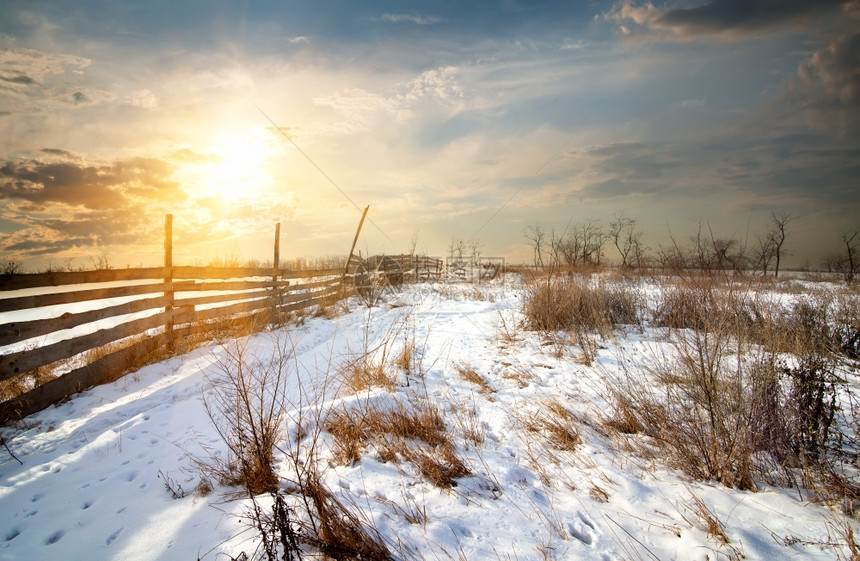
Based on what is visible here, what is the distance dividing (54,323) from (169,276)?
230cm

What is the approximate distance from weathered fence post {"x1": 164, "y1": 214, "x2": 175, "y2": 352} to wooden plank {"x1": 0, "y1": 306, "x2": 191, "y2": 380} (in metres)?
0.33

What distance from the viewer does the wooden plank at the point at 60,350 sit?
13.3 ft

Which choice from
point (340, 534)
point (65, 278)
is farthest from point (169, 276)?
point (340, 534)

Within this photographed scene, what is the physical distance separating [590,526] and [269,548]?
1849mm

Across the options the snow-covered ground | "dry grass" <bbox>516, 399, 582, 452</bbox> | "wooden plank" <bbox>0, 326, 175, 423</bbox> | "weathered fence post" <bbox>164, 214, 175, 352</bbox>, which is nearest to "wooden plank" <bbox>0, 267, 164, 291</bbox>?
"weathered fence post" <bbox>164, 214, 175, 352</bbox>

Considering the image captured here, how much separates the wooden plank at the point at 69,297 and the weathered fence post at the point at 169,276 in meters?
0.13

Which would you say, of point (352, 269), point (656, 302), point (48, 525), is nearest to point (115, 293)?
point (48, 525)

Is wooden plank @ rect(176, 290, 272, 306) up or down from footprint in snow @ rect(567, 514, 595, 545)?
up

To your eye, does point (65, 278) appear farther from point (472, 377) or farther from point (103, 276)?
point (472, 377)

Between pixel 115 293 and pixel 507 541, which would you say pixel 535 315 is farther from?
pixel 115 293

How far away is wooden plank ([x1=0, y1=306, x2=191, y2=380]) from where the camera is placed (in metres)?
4.05

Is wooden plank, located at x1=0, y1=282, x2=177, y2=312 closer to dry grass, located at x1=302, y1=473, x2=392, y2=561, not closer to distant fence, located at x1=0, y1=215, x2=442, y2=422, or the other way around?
distant fence, located at x1=0, y1=215, x2=442, y2=422

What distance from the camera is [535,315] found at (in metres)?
7.32

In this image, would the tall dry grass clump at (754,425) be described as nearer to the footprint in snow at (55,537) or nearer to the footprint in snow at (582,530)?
the footprint in snow at (582,530)
